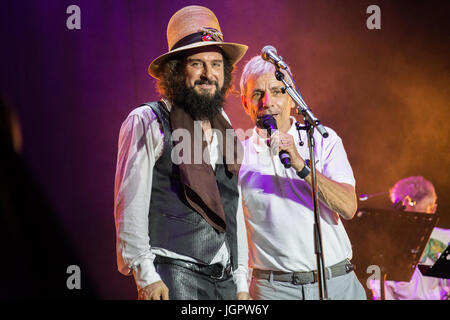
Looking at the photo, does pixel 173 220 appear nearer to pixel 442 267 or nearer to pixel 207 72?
pixel 207 72

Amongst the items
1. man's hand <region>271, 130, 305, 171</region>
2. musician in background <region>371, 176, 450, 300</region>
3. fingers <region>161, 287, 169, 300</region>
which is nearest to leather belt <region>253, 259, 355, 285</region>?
man's hand <region>271, 130, 305, 171</region>

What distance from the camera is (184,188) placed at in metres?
2.44

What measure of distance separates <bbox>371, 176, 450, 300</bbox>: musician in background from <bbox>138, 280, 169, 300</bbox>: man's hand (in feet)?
9.37

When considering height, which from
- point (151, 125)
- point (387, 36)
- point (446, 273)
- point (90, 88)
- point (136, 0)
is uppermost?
point (136, 0)

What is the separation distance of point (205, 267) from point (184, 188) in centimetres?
40

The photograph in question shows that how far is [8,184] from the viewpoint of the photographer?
0.98 metres

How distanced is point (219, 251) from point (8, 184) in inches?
64.3

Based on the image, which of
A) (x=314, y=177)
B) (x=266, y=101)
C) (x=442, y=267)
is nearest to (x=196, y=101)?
(x=266, y=101)

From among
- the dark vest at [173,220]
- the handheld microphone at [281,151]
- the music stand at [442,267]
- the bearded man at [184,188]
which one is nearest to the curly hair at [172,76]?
the bearded man at [184,188]

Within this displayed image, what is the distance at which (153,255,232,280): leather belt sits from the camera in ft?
7.81

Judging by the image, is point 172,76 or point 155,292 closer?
point 155,292

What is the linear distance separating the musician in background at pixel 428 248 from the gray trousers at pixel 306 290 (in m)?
1.74
